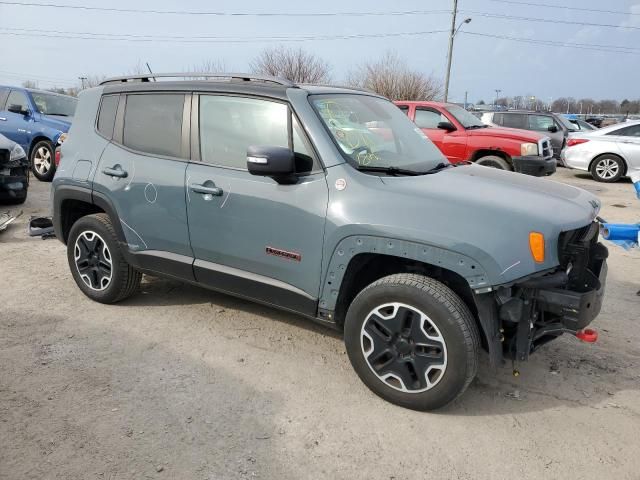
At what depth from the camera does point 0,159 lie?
754 centimetres

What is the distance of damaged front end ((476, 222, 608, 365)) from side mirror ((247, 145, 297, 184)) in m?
1.33

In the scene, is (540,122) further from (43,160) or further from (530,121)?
(43,160)

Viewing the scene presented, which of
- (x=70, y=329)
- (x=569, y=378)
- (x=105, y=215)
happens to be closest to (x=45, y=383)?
(x=70, y=329)

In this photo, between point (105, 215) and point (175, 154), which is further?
point (105, 215)

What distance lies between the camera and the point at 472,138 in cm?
976

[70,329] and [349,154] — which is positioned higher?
[349,154]

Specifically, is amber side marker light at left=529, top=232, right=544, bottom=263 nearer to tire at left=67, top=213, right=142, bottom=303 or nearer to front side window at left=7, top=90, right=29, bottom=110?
tire at left=67, top=213, right=142, bottom=303

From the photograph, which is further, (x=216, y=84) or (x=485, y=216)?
(x=216, y=84)

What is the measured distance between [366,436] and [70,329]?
8.20 feet

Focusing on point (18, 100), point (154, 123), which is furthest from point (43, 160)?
point (154, 123)

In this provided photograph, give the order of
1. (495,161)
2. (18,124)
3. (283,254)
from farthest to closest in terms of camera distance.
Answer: (18,124)
(495,161)
(283,254)

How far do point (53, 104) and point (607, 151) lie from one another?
41.5ft

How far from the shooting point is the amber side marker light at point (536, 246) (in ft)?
8.79

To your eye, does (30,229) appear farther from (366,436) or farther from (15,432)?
(366,436)
